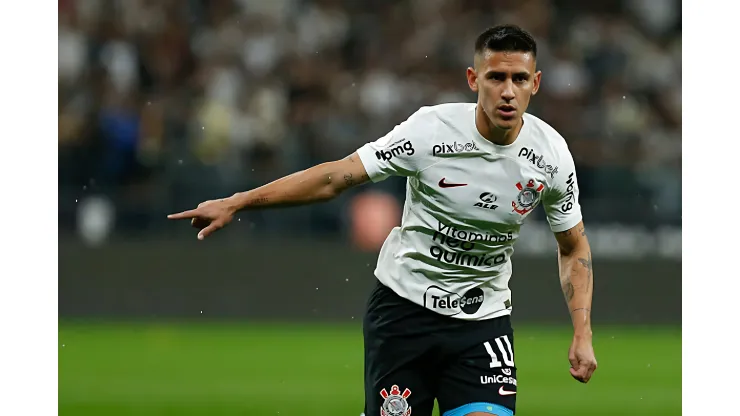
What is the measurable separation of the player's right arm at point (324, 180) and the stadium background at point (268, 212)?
22.3 feet

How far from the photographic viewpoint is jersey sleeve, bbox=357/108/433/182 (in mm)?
5961

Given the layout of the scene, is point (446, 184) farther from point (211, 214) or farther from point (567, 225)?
point (211, 214)

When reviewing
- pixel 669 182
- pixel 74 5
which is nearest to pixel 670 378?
pixel 669 182

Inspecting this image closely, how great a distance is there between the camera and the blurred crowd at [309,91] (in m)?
14.5

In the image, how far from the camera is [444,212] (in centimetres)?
612

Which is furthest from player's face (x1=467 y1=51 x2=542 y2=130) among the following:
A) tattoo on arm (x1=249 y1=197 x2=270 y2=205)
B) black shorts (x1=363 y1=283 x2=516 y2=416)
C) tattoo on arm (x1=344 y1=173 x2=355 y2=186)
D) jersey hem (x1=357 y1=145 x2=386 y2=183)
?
tattoo on arm (x1=249 y1=197 x2=270 y2=205)

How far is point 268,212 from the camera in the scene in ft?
47.3

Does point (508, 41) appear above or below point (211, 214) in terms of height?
above

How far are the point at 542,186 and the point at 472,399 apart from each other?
3.78 feet

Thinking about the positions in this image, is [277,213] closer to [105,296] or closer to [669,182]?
[105,296]

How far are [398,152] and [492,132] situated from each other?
1.62 feet

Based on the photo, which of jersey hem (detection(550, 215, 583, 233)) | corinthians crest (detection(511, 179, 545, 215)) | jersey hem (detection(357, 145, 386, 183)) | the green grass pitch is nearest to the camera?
jersey hem (detection(357, 145, 386, 183))

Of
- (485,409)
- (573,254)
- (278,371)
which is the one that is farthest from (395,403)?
(278,371)

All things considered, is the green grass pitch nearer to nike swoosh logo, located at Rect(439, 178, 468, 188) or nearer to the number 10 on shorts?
the number 10 on shorts
